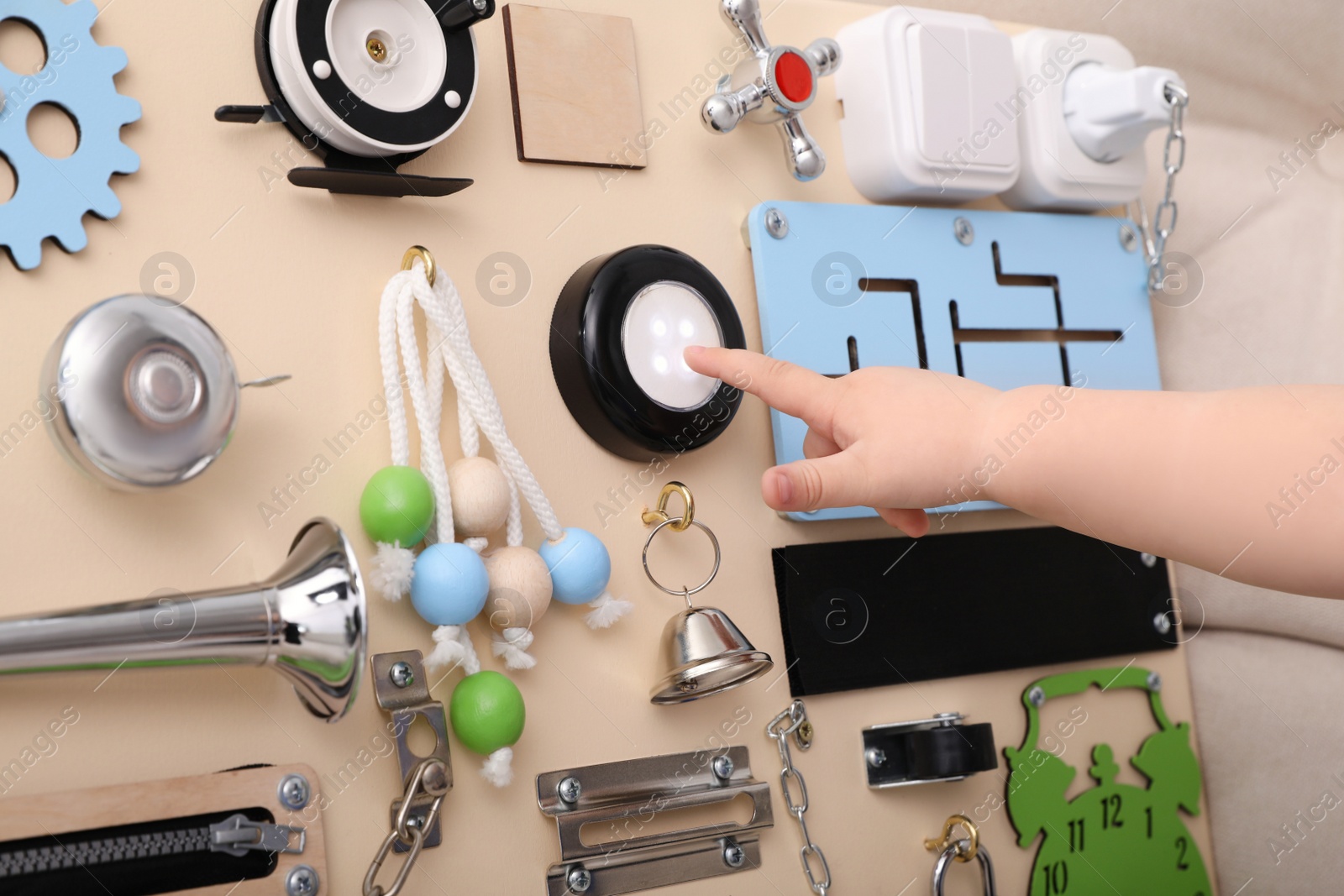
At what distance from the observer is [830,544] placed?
0.81 metres

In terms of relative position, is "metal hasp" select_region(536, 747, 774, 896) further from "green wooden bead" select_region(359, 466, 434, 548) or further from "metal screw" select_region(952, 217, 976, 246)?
"metal screw" select_region(952, 217, 976, 246)

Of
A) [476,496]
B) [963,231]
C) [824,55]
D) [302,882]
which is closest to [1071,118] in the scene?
[963,231]

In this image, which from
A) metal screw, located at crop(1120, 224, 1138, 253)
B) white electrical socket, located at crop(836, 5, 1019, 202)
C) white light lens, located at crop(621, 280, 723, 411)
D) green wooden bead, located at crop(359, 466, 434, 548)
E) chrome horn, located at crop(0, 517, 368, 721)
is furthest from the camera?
metal screw, located at crop(1120, 224, 1138, 253)

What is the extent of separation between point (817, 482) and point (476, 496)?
217 millimetres

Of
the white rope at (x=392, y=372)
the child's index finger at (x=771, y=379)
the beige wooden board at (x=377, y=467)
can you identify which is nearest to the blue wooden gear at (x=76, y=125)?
the beige wooden board at (x=377, y=467)

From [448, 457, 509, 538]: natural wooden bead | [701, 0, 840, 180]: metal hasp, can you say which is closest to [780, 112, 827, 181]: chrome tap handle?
[701, 0, 840, 180]: metal hasp

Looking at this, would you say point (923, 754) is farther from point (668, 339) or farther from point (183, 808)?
point (183, 808)

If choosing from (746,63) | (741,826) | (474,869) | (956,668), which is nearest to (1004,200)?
(746,63)

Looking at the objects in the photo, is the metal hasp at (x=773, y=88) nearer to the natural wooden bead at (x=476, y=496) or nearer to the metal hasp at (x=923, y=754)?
the natural wooden bead at (x=476, y=496)

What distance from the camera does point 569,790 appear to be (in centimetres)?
68

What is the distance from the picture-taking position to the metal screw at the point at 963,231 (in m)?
0.91

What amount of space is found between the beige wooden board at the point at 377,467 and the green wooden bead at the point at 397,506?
3 cm

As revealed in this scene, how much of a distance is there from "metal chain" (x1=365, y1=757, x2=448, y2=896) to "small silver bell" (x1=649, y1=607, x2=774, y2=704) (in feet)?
0.51

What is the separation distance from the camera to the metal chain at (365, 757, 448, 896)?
1.94ft
